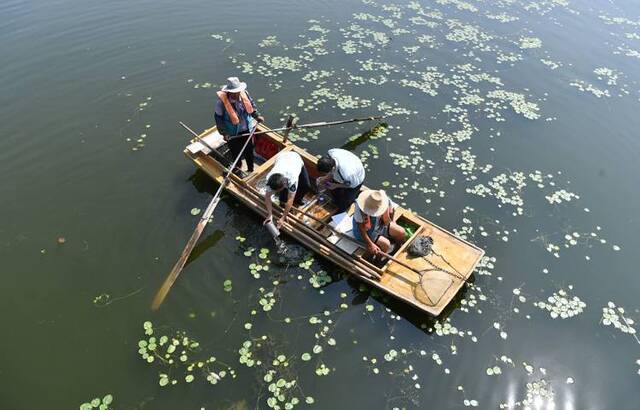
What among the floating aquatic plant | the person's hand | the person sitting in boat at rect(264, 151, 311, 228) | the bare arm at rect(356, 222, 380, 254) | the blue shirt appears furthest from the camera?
the blue shirt

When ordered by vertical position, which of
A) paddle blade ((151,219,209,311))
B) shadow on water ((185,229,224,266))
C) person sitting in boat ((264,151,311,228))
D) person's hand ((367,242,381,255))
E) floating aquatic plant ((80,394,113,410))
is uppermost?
person sitting in boat ((264,151,311,228))

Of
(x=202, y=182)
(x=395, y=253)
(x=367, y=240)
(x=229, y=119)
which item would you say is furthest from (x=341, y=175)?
(x=202, y=182)

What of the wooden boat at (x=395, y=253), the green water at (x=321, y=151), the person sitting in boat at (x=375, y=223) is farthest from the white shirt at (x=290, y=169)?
the green water at (x=321, y=151)

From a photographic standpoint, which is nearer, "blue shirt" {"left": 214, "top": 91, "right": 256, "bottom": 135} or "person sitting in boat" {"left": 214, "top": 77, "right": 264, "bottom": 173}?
"person sitting in boat" {"left": 214, "top": 77, "right": 264, "bottom": 173}

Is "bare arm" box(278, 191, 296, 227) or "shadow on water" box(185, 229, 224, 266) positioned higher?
"bare arm" box(278, 191, 296, 227)

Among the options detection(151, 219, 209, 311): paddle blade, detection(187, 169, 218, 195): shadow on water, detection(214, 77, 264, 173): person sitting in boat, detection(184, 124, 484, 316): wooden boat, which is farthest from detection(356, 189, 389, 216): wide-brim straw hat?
detection(187, 169, 218, 195): shadow on water

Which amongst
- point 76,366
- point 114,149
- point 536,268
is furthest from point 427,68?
point 76,366

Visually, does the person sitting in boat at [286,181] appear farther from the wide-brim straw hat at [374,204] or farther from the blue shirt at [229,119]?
the wide-brim straw hat at [374,204]

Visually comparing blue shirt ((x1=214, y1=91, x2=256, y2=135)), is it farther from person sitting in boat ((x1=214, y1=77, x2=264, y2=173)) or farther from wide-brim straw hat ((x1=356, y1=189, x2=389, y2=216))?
wide-brim straw hat ((x1=356, y1=189, x2=389, y2=216))

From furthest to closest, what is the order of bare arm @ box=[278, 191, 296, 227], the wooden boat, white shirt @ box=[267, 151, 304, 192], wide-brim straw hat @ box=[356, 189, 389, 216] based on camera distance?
bare arm @ box=[278, 191, 296, 227] → white shirt @ box=[267, 151, 304, 192] → the wooden boat → wide-brim straw hat @ box=[356, 189, 389, 216]
